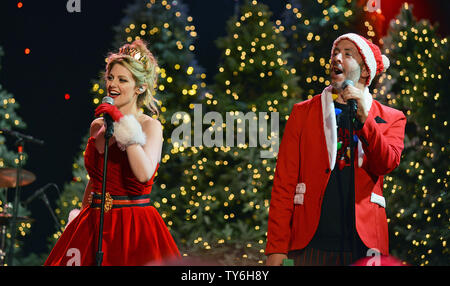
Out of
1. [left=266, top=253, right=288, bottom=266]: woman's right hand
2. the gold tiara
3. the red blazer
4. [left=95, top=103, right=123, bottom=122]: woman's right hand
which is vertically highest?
the gold tiara

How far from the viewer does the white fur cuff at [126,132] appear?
3.03 metres

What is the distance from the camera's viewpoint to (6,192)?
9.26 metres

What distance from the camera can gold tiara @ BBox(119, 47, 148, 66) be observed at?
349cm

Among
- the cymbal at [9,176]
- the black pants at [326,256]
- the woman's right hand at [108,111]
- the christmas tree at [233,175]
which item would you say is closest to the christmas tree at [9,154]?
the cymbal at [9,176]

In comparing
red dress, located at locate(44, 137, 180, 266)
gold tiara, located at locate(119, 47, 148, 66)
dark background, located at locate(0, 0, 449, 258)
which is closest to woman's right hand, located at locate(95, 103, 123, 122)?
red dress, located at locate(44, 137, 180, 266)

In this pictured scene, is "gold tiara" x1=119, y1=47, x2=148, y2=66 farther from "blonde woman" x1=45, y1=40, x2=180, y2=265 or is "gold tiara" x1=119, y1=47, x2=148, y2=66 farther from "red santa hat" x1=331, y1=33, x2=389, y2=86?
"red santa hat" x1=331, y1=33, x2=389, y2=86

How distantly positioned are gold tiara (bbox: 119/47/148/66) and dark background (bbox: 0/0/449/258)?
5.83 meters

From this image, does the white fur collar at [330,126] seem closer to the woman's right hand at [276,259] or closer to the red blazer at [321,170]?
the red blazer at [321,170]

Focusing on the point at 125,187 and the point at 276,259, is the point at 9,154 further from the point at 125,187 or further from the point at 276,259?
the point at 276,259

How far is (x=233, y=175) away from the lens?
26.2ft

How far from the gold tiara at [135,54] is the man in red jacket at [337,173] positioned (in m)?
1.00

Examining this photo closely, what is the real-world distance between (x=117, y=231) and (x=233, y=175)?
4896 mm

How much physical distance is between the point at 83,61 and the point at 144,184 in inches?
266
